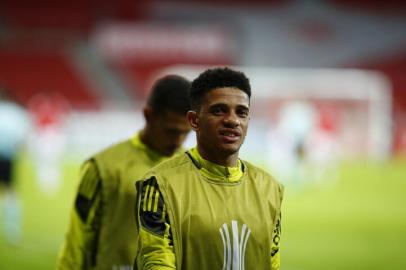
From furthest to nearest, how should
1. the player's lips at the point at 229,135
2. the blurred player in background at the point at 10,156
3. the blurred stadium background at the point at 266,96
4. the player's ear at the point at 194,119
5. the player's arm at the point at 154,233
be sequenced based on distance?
the blurred stadium background at the point at 266,96 → the blurred player in background at the point at 10,156 → the player's ear at the point at 194,119 → the player's lips at the point at 229,135 → the player's arm at the point at 154,233

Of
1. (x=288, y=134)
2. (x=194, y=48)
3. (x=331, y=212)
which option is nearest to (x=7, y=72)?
(x=194, y=48)

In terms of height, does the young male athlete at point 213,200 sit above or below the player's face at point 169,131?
below

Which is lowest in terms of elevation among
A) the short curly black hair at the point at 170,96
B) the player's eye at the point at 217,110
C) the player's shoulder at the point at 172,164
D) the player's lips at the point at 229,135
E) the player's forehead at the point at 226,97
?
the player's shoulder at the point at 172,164

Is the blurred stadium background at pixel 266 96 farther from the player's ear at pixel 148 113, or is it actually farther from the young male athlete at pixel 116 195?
the player's ear at pixel 148 113

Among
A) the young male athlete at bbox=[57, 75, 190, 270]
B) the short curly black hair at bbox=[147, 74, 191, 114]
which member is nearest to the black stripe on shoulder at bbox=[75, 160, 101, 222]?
the young male athlete at bbox=[57, 75, 190, 270]

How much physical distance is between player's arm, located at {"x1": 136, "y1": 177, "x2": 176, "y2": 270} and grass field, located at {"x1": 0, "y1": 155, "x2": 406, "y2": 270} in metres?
6.40

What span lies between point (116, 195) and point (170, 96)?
20.7 inches

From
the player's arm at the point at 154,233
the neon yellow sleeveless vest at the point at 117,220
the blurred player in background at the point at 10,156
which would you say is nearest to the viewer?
the player's arm at the point at 154,233

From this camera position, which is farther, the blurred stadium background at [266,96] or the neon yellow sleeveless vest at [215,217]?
the blurred stadium background at [266,96]

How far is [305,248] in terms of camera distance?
438 inches

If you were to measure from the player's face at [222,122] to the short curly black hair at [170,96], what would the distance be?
931 mm

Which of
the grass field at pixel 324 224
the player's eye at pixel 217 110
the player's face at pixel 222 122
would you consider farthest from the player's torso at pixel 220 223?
the grass field at pixel 324 224

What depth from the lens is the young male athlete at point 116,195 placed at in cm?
398

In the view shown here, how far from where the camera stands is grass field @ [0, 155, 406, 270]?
9984 millimetres
